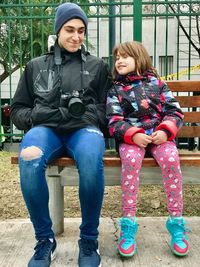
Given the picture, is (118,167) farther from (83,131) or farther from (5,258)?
(5,258)

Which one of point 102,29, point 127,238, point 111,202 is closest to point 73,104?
point 127,238

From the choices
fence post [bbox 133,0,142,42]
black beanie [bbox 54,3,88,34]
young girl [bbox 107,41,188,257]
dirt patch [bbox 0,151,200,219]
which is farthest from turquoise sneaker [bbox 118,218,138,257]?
fence post [bbox 133,0,142,42]

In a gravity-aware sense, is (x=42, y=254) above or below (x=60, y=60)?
below

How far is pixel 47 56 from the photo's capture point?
3.07 m

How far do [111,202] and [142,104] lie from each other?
158 cm

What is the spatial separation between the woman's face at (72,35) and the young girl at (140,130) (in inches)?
11.8

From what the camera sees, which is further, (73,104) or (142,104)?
(142,104)

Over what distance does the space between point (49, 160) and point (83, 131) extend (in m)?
0.28

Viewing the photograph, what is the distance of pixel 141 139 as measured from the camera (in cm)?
281

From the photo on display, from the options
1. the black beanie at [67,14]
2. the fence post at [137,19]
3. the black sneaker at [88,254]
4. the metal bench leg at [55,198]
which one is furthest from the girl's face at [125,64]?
the fence post at [137,19]

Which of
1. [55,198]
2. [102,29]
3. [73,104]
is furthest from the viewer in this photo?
[102,29]

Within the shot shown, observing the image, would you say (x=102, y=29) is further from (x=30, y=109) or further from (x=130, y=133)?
(x=130, y=133)

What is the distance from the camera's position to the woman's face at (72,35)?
9.61ft

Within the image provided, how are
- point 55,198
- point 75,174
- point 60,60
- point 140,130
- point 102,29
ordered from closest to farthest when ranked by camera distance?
point 140,130, point 60,60, point 75,174, point 55,198, point 102,29
